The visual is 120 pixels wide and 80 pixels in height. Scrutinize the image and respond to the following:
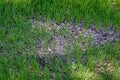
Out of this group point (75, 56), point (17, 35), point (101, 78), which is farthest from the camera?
point (17, 35)

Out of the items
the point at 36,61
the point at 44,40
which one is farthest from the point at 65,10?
the point at 36,61

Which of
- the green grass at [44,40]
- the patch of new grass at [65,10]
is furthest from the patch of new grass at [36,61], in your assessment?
the patch of new grass at [65,10]

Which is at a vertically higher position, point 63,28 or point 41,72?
point 63,28

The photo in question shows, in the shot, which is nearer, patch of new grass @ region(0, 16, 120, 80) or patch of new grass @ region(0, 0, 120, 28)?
patch of new grass @ region(0, 16, 120, 80)

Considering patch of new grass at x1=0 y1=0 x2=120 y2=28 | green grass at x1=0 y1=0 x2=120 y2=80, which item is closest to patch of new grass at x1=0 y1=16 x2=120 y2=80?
green grass at x1=0 y1=0 x2=120 y2=80

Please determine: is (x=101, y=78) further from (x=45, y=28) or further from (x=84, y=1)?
(x=84, y=1)

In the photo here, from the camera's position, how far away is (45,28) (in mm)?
5328

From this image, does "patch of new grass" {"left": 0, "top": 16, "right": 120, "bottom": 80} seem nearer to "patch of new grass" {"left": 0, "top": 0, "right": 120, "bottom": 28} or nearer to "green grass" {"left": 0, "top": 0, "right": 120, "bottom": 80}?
"green grass" {"left": 0, "top": 0, "right": 120, "bottom": 80}

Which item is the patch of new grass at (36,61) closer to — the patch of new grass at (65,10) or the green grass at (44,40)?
the green grass at (44,40)

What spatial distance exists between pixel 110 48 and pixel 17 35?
58.9 inches

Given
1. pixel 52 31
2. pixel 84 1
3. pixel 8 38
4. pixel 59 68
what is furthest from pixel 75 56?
pixel 84 1

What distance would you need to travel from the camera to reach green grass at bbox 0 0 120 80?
4363 mm

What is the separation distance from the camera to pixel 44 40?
5043 millimetres

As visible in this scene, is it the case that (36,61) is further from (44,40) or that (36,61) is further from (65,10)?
(65,10)
